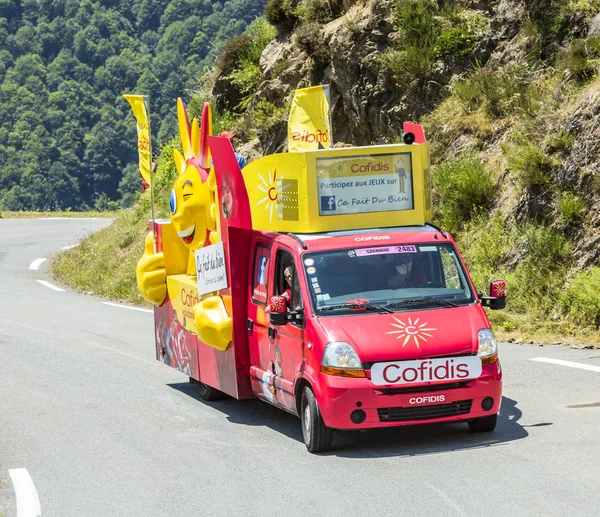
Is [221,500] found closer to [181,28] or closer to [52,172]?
[52,172]

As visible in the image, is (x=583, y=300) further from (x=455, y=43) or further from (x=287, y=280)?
(x=455, y=43)

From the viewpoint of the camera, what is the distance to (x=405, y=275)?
33.4 ft

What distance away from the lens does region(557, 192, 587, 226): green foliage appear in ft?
56.4

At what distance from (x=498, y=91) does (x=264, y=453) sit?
43.2 feet

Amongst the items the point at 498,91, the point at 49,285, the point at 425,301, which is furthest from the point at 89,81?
the point at 425,301

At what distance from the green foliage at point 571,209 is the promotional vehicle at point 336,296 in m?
6.30

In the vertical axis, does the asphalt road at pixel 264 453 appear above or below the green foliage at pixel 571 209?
below

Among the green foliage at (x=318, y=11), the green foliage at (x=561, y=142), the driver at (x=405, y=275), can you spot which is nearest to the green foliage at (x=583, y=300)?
the green foliage at (x=561, y=142)

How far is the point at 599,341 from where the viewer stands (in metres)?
14.5

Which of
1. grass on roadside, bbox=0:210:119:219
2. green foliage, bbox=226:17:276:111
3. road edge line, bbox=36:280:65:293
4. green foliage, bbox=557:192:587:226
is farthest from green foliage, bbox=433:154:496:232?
grass on roadside, bbox=0:210:119:219

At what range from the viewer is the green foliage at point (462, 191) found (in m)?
19.6

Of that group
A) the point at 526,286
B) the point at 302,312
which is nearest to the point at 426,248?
A: the point at 302,312

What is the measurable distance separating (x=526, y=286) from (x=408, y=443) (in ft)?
25.3

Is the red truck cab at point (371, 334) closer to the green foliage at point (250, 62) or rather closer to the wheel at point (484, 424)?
the wheel at point (484, 424)
